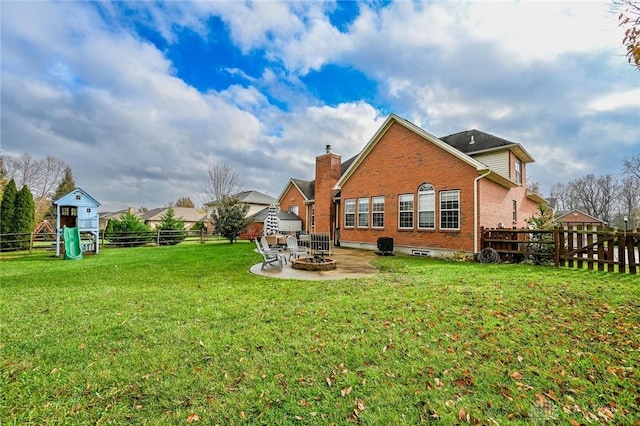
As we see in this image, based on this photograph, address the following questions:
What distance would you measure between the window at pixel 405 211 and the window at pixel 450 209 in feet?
5.67

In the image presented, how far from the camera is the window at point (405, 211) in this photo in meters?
16.0

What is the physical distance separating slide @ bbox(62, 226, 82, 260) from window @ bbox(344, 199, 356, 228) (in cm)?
1540

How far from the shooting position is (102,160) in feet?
82.6

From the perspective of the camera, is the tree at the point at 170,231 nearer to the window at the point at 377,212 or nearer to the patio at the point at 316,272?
the patio at the point at 316,272

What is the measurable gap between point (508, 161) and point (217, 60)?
17.5 m

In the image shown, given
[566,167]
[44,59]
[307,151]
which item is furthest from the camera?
[566,167]

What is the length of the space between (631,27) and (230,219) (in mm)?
23105

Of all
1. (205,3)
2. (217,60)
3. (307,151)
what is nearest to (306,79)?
(217,60)

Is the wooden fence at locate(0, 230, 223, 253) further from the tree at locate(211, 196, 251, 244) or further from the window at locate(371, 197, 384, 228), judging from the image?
the window at locate(371, 197, 384, 228)

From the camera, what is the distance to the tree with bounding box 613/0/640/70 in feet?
12.3

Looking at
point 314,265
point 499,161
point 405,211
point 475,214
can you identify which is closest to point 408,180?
point 405,211

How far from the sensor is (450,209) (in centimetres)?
1447

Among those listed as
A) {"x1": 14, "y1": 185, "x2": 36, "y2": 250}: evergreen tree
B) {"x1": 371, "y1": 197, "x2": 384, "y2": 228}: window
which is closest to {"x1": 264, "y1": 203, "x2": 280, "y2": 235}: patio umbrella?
{"x1": 371, "y1": 197, "x2": 384, "y2": 228}: window

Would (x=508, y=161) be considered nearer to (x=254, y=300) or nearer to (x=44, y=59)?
(x=254, y=300)
